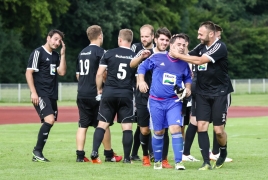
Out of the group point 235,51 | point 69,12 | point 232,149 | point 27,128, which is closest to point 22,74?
point 69,12

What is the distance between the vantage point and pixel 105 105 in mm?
12469

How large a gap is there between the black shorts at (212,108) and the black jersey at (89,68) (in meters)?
2.00

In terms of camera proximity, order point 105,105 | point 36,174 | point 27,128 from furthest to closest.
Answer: point 27,128
point 105,105
point 36,174

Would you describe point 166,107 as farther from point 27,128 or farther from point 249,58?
point 249,58

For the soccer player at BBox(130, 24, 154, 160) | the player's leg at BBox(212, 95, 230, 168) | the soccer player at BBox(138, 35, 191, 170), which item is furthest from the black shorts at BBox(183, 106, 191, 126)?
the soccer player at BBox(138, 35, 191, 170)

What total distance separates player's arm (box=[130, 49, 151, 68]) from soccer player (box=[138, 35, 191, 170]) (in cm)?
23

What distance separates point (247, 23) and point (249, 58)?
4756mm

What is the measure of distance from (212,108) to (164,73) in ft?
3.17

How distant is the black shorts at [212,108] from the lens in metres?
11.6

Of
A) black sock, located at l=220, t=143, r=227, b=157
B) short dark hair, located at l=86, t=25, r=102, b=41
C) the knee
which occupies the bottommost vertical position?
black sock, located at l=220, t=143, r=227, b=157

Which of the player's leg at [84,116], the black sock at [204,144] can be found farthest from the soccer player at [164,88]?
the player's leg at [84,116]

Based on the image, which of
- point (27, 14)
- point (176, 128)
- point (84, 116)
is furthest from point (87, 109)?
point (27, 14)

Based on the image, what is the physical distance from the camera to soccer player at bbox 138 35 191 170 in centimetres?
1138

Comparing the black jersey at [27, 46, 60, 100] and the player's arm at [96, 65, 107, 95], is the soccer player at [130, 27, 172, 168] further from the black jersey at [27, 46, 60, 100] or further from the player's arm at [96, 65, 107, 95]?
the black jersey at [27, 46, 60, 100]
